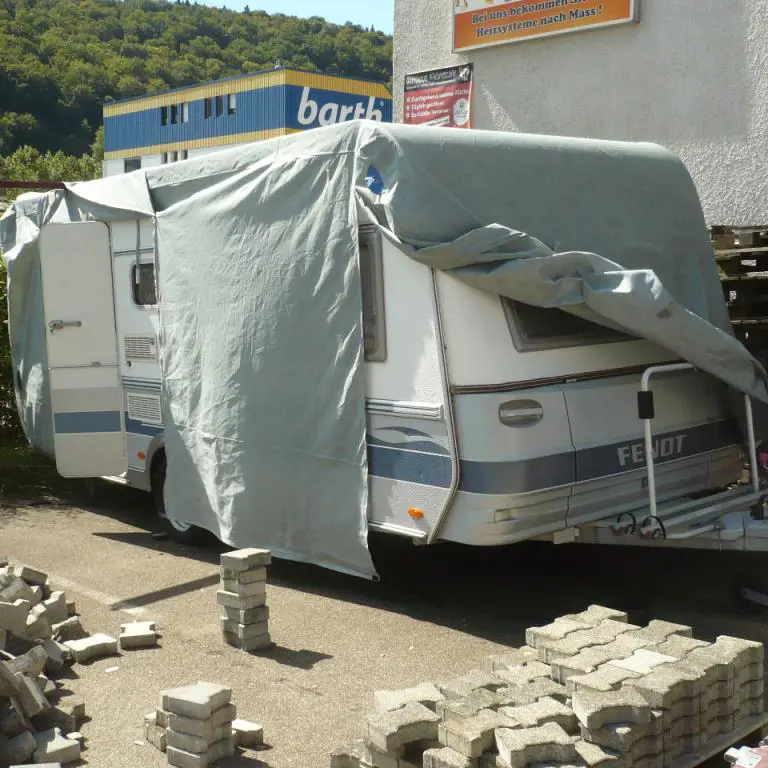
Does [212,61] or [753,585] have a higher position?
[212,61]

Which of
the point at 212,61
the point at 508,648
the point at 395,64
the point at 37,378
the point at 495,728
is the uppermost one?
the point at 212,61

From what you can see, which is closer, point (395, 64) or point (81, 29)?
point (395, 64)

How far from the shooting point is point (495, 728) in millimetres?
4227

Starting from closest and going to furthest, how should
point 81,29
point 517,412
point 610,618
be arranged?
point 610,618 → point 517,412 → point 81,29

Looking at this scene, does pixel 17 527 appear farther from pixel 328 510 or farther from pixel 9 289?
pixel 328 510

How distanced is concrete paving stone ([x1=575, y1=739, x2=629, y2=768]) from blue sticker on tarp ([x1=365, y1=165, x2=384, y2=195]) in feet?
11.6

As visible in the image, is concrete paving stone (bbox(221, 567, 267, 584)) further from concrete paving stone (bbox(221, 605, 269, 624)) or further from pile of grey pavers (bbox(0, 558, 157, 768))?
pile of grey pavers (bbox(0, 558, 157, 768))

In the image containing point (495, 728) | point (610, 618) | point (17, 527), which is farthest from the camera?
point (17, 527)

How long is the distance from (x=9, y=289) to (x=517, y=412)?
619 centimetres

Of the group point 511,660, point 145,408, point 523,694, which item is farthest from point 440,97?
point 523,694

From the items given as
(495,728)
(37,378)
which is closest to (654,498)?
(495,728)

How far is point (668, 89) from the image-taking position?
1059cm

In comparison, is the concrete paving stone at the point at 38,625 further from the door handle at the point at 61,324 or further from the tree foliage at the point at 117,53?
the tree foliage at the point at 117,53

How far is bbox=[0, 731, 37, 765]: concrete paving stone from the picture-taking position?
4676 millimetres
